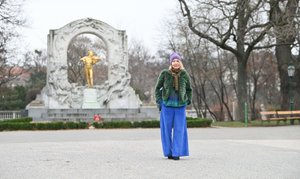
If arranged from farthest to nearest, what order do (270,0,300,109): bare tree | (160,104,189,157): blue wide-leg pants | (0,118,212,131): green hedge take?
1. (270,0,300,109): bare tree
2. (0,118,212,131): green hedge
3. (160,104,189,157): blue wide-leg pants

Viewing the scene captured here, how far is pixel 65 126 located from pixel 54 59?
12727 mm

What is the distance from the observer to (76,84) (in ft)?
123

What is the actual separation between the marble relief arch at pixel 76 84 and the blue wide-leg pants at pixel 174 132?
27379mm

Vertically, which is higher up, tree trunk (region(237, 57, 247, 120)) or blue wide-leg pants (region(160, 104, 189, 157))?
tree trunk (region(237, 57, 247, 120))

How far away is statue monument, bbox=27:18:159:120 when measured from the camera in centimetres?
3594

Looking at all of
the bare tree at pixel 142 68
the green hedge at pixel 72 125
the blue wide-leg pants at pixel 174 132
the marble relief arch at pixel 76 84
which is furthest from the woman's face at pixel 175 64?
the bare tree at pixel 142 68

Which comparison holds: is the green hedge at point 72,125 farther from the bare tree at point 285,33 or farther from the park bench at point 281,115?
the bare tree at point 285,33

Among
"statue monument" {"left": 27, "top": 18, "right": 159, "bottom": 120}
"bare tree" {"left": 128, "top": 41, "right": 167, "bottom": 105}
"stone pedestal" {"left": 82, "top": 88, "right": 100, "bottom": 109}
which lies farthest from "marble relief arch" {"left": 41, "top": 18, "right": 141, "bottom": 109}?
"bare tree" {"left": 128, "top": 41, "right": 167, "bottom": 105}

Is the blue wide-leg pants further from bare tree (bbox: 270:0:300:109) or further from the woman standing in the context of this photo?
bare tree (bbox: 270:0:300:109)

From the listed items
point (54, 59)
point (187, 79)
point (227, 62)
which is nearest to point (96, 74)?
point (227, 62)

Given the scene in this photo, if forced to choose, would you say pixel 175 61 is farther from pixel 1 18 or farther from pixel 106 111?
pixel 106 111

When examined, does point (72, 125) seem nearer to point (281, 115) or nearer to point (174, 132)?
point (281, 115)

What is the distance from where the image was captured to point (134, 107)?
122 ft

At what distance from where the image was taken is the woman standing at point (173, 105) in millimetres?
9312
